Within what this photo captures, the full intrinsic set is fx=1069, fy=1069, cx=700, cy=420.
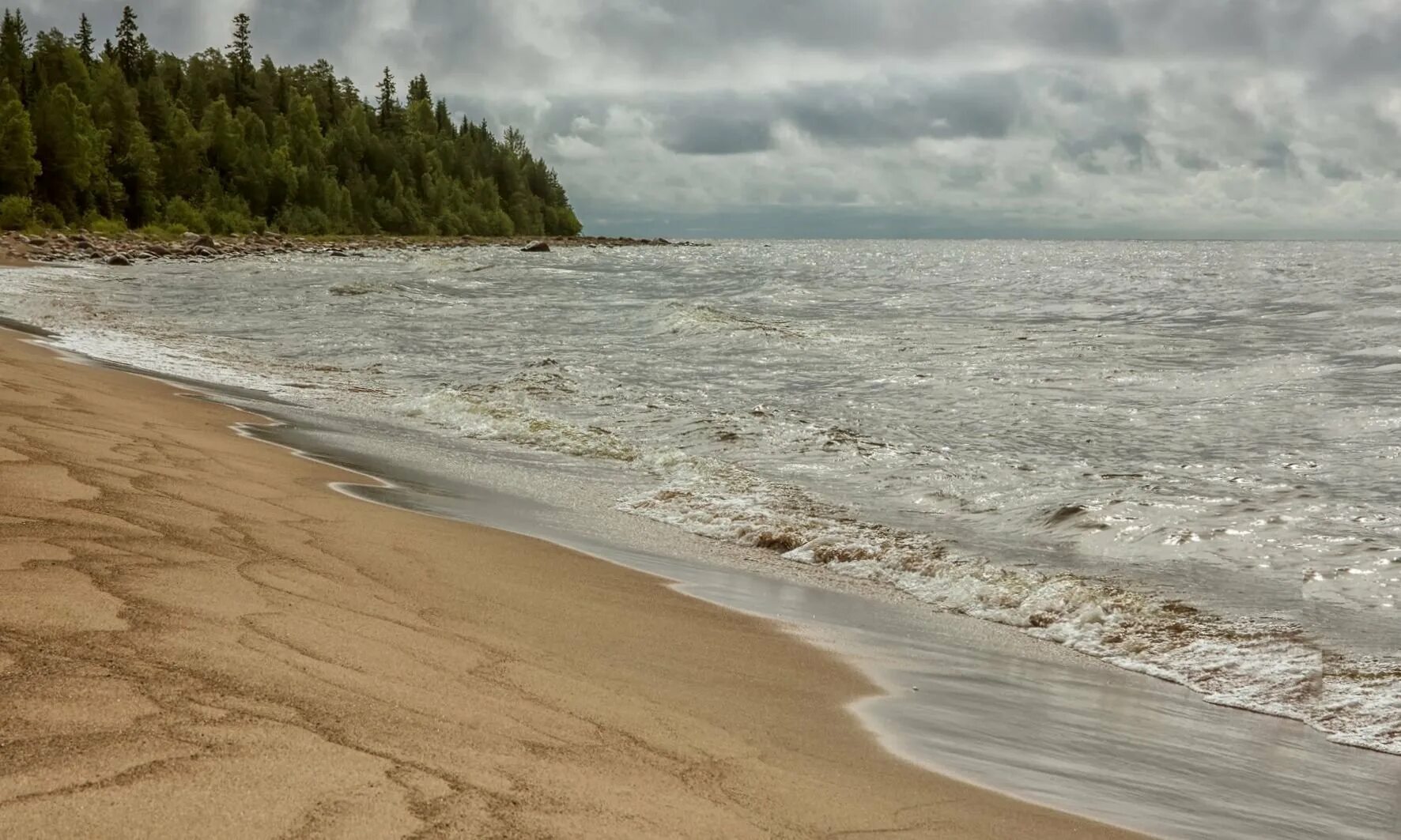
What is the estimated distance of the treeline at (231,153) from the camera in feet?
236

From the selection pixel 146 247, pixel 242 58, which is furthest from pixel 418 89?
pixel 146 247

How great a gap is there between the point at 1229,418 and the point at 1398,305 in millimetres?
19476

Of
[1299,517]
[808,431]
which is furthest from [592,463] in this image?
[1299,517]

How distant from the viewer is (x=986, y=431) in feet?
36.7

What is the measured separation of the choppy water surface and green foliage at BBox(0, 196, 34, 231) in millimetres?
40489

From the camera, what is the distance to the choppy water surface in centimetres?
588

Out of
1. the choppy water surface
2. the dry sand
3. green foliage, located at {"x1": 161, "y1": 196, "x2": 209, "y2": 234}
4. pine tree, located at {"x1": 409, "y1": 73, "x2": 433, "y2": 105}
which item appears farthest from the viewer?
pine tree, located at {"x1": 409, "y1": 73, "x2": 433, "y2": 105}

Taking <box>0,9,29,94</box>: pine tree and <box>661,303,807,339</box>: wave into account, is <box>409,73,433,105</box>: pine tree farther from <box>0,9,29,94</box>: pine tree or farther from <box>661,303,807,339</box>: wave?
<box>661,303,807,339</box>: wave

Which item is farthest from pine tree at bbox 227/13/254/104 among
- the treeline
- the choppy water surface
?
Result: the choppy water surface

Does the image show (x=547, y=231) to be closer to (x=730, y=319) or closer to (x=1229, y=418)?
(x=730, y=319)

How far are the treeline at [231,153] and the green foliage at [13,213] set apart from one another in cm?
14

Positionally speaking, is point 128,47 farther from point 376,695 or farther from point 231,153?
point 376,695

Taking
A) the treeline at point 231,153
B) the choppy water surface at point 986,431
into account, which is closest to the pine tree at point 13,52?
the treeline at point 231,153

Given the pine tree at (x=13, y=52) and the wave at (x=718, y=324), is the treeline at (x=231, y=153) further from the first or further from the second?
the wave at (x=718, y=324)
